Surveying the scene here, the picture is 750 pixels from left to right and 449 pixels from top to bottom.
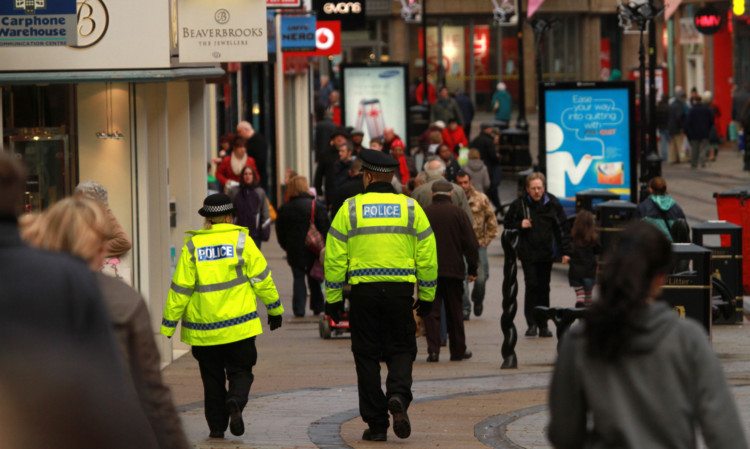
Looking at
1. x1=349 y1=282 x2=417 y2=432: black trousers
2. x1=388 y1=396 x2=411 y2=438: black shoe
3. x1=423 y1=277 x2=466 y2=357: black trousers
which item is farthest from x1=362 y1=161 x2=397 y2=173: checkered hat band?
x1=423 y1=277 x2=466 y2=357: black trousers

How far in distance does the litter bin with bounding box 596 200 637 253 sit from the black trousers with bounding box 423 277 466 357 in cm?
476

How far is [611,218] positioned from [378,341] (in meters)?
8.60

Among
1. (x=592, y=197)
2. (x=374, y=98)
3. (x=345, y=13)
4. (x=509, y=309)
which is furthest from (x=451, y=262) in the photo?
(x=345, y=13)

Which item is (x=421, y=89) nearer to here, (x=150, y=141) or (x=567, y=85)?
(x=567, y=85)

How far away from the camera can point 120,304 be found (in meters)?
4.83

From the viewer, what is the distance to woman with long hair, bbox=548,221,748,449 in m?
3.96

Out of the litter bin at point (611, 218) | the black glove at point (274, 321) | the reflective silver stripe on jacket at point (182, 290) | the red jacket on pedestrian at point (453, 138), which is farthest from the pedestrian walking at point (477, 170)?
the reflective silver stripe on jacket at point (182, 290)

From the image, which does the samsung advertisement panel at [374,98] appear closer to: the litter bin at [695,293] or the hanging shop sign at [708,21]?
the hanging shop sign at [708,21]

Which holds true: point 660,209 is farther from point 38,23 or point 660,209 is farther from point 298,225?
point 38,23

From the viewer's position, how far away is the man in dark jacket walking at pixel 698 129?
34.3 meters

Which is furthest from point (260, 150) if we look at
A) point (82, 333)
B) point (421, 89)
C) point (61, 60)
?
point (421, 89)

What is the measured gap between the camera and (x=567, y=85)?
19.8 meters

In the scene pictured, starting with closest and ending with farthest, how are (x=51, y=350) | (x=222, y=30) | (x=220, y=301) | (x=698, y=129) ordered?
(x=51, y=350) < (x=220, y=301) < (x=222, y=30) < (x=698, y=129)

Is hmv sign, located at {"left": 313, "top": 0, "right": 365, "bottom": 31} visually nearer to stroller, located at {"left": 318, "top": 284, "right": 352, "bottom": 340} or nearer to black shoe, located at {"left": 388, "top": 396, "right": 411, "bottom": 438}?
stroller, located at {"left": 318, "top": 284, "right": 352, "bottom": 340}
